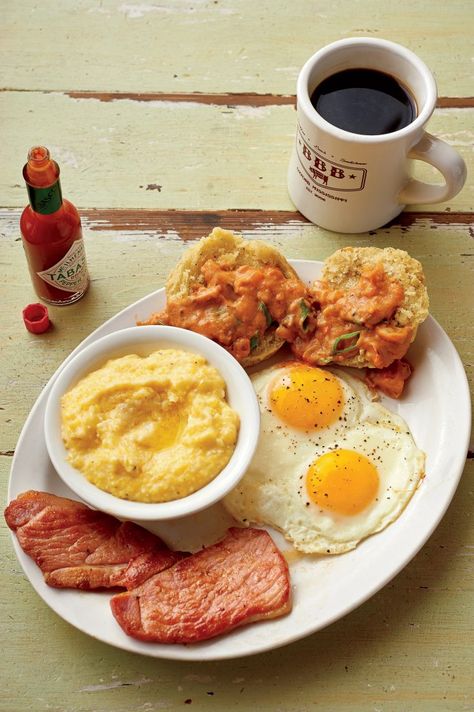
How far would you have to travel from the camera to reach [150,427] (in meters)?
2.92

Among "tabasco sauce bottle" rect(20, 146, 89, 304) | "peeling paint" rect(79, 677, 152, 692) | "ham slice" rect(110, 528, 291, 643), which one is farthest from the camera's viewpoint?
"tabasco sauce bottle" rect(20, 146, 89, 304)

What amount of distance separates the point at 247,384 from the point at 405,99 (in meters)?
1.37

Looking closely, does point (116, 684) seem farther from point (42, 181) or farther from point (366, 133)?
point (366, 133)

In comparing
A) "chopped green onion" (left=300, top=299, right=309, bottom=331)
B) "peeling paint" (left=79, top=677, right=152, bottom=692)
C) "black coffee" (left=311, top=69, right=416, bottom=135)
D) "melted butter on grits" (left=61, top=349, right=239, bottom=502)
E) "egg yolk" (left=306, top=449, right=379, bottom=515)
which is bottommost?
"peeling paint" (left=79, top=677, right=152, bottom=692)

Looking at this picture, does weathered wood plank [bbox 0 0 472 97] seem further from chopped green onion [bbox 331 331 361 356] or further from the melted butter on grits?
the melted butter on grits

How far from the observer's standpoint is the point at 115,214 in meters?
3.81

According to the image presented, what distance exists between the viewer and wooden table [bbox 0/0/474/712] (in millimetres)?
2910

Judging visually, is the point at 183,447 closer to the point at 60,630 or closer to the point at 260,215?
the point at 60,630

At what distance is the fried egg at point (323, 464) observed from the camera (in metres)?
3.03

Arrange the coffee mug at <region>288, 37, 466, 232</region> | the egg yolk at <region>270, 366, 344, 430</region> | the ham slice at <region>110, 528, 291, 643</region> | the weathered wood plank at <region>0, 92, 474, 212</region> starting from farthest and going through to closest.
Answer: the weathered wood plank at <region>0, 92, 474, 212</region> → the coffee mug at <region>288, 37, 466, 232</region> → the egg yolk at <region>270, 366, 344, 430</region> → the ham slice at <region>110, 528, 291, 643</region>

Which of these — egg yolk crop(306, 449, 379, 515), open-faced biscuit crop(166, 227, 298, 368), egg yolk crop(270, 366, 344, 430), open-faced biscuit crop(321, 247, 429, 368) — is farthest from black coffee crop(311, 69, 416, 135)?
egg yolk crop(306, 449, 379, 515)

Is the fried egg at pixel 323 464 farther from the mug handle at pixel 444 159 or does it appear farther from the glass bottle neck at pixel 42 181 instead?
the glass bottle neck at pixel 42 181

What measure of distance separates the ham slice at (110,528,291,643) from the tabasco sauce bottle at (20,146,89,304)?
4.05 ft

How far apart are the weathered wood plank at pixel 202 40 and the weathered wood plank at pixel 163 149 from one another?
0.14 metres
